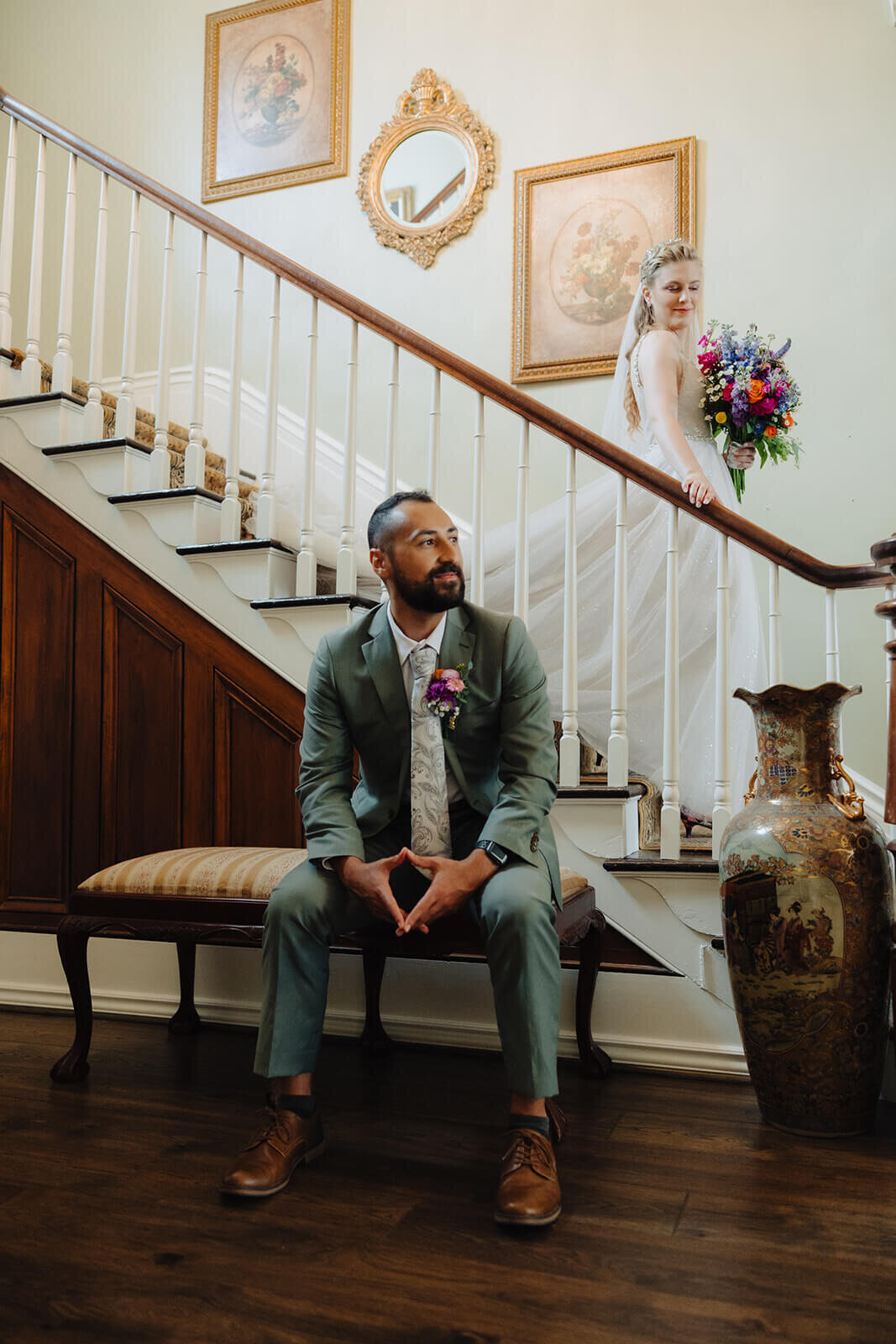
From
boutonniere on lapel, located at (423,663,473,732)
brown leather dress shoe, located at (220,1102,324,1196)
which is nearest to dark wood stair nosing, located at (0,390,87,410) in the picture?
boutonniere on lapel, located at (423,663,473,732)

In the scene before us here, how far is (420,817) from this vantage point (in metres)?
2.04

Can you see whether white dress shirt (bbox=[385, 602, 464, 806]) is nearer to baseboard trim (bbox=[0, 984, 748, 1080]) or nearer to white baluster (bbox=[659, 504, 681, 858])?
white baluster (bbox=[659, 504, 681, 858])

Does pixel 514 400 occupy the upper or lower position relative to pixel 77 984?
upper

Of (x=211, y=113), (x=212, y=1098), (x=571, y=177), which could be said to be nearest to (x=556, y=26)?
(x=571, y=177)

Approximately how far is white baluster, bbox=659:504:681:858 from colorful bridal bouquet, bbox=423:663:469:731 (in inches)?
24.9

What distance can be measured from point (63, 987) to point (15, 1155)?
122 cm

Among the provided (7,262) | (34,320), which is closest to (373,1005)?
(34,320)

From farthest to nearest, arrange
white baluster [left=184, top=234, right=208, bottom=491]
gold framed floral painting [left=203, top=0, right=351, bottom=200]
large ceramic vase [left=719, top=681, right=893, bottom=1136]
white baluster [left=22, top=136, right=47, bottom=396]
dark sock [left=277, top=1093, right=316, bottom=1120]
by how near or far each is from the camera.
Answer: gold framed floral painting [left=203, top=0, right=351, bottom=200]
white baluster [left=22, top=136, right=47, bottom=396]
white baluster [left=184, top=234, right=208, bottom=491]
large ceramic vase [left=719, top=681, right=893, bottom=1136]
dark sock [left=277, top=1093, right=316, bottom=1120]

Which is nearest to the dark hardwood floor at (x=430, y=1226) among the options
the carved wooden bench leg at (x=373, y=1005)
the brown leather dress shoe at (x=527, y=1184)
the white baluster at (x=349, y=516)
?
→ the brown leather dress shoe at (x=527, y=1184)

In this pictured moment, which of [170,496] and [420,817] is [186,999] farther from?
[170,496]

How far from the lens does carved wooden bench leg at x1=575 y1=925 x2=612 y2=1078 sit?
2398mm

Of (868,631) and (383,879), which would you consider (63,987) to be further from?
(868,631)

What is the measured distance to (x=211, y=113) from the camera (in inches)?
192

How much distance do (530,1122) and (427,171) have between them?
405cm
